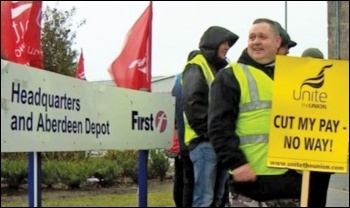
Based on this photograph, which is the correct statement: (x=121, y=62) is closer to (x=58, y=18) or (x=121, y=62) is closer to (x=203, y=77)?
(x=203, y=77)

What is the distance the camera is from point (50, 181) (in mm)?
12938

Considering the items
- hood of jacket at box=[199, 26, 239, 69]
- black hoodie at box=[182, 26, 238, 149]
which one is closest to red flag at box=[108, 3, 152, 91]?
black hoodie at box=[182, 26, 238, 149]

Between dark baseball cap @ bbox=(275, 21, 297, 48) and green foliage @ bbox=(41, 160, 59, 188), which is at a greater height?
dark baseball cap @ bbox=(275, 21, 297, 48)

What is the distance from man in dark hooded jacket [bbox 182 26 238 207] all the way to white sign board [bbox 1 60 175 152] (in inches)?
19.9

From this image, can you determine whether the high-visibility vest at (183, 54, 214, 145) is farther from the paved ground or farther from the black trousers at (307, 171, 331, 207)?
the paved ground

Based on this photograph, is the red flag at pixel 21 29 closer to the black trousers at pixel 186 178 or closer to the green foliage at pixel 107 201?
the black trousers at pixel 186 178

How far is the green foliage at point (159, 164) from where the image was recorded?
14.1 meters

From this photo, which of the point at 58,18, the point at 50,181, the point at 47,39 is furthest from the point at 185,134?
the point at 58,18

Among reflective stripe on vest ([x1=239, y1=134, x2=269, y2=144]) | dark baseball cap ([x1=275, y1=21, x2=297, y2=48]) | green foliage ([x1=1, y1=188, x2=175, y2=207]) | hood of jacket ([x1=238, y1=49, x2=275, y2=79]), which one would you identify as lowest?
green foliage ([x1=1, y1=188, x2=175, y2=207])

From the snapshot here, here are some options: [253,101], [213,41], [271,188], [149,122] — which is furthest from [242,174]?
[149,122]

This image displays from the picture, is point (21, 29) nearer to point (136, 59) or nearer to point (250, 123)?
point (136, 59)

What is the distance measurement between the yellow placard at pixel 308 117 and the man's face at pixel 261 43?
0.15m

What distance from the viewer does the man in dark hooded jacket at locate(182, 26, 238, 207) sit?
21.7 feet

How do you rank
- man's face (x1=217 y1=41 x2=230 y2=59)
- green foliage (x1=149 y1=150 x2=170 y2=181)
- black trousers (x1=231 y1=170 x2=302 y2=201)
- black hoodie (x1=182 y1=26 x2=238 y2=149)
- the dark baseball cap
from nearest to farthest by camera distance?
black trousers (x1=231 y1=170 x2=302 y2=201), the dark baseball cap, black hoodie (x1=182 y1=26 x2=238 y2=149), man's face (x1=217 y1=41 x2=230 y2=59), green foliage (x1=149 y1=150 x2=170 y2=181)
